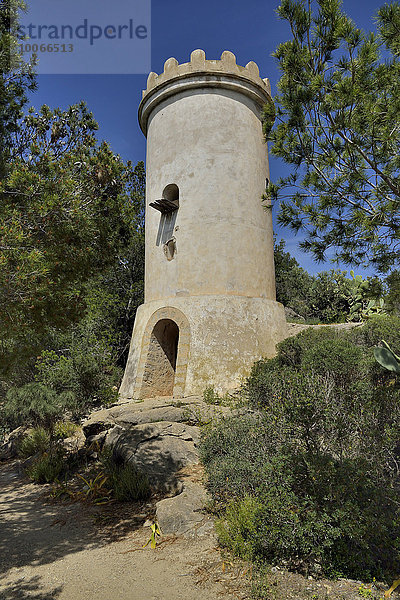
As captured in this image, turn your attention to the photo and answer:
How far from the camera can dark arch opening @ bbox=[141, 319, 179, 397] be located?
11.1 meters

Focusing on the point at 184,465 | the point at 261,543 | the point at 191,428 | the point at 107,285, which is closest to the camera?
the point at 261,543

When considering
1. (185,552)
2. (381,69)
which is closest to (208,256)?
(381,69)

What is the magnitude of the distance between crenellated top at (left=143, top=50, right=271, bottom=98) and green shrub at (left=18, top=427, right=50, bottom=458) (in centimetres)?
1095

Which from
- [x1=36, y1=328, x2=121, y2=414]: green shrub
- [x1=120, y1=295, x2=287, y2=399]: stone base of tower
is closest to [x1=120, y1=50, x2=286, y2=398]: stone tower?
[x1=120, y1=295, x2=287, y2=399]: stone base of tower

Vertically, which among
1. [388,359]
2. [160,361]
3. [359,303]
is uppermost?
[359,303]

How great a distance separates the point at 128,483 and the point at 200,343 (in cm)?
475

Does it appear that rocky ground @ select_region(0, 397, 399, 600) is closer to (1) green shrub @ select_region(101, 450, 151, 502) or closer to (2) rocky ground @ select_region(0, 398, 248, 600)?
(2) rocky ground @ select_region(0, 398, 248, 600)

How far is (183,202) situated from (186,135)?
2.17m

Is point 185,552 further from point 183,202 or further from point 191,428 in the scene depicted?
point 183,202

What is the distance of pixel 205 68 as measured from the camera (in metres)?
11.9

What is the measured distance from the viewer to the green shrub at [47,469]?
7480mm

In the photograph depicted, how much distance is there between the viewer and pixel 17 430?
1117cm

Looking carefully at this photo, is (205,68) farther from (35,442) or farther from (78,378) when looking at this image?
(35,442)

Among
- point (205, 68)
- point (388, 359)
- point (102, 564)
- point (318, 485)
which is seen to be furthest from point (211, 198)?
point (102, 564)
